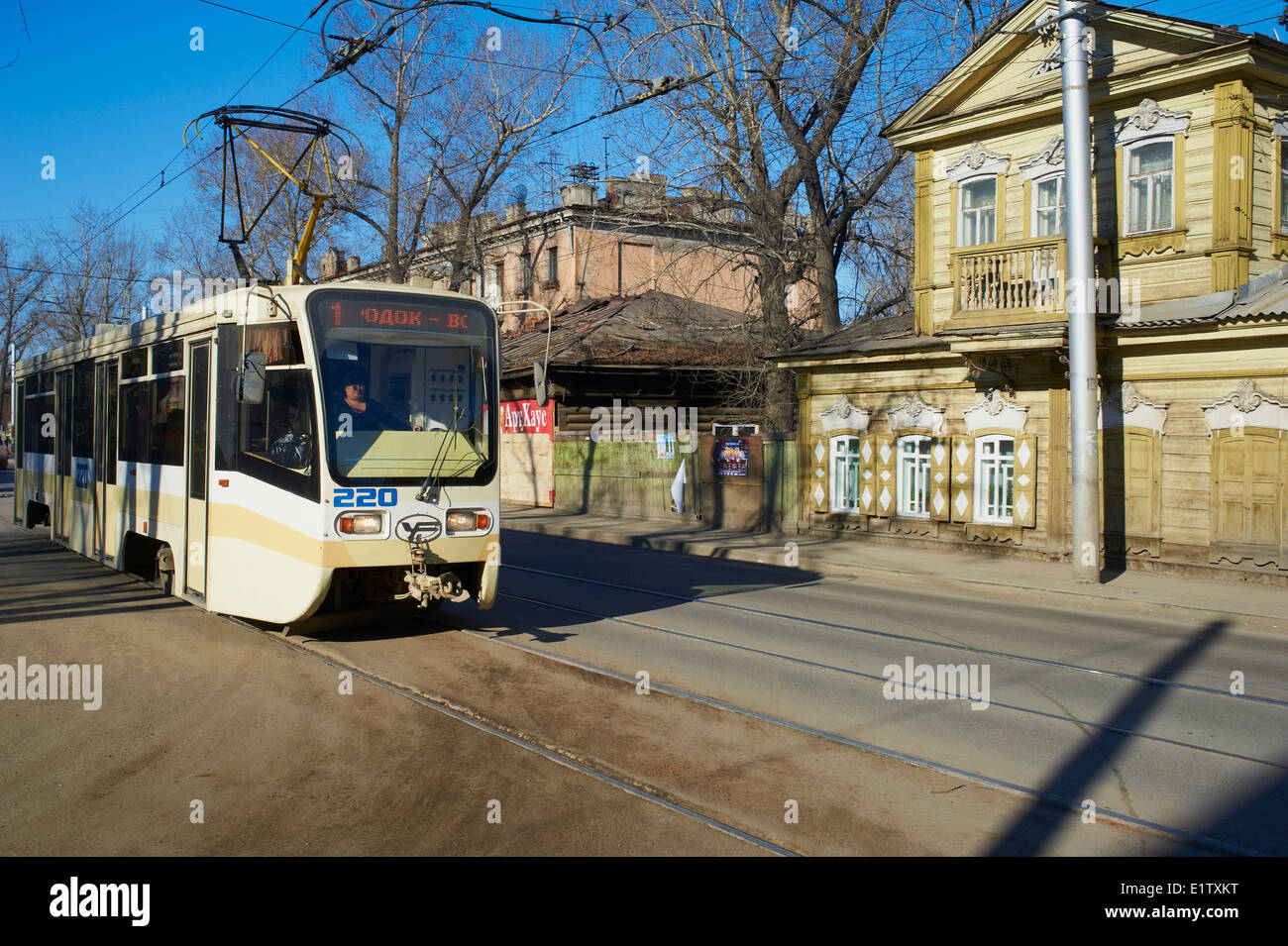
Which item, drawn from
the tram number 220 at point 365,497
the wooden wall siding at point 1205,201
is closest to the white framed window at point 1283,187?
the wooden wall siding at point 1205,201

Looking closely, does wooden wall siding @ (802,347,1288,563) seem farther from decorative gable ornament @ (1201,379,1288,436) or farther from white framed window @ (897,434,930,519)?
white framed window @ (897,434,930,519)

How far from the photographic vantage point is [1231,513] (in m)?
14.8

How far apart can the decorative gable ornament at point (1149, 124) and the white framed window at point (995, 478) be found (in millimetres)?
5214

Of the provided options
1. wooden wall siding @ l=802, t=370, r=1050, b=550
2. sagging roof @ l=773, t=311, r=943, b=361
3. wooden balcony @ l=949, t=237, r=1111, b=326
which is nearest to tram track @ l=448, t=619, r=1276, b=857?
wooden wall siding @ l=802, t=370, r=1050, b=550

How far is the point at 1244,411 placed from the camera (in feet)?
48.3

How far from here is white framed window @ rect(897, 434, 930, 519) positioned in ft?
63.7

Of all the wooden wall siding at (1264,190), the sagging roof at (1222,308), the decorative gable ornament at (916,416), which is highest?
the wooden wall siding at (1264,190)

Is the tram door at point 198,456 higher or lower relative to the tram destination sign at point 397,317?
lower

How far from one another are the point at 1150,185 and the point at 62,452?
1749cm

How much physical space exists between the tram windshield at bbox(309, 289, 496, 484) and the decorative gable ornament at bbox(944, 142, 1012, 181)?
12714mm

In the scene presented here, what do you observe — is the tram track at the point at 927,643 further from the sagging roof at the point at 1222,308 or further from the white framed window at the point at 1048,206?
the white framed window at the point at 1048,206

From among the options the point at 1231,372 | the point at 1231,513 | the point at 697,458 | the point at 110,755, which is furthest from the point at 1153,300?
the point at 110,755

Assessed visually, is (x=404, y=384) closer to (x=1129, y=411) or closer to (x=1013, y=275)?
(x=1013, y=275)

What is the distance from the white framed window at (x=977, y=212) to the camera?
18844 mm
